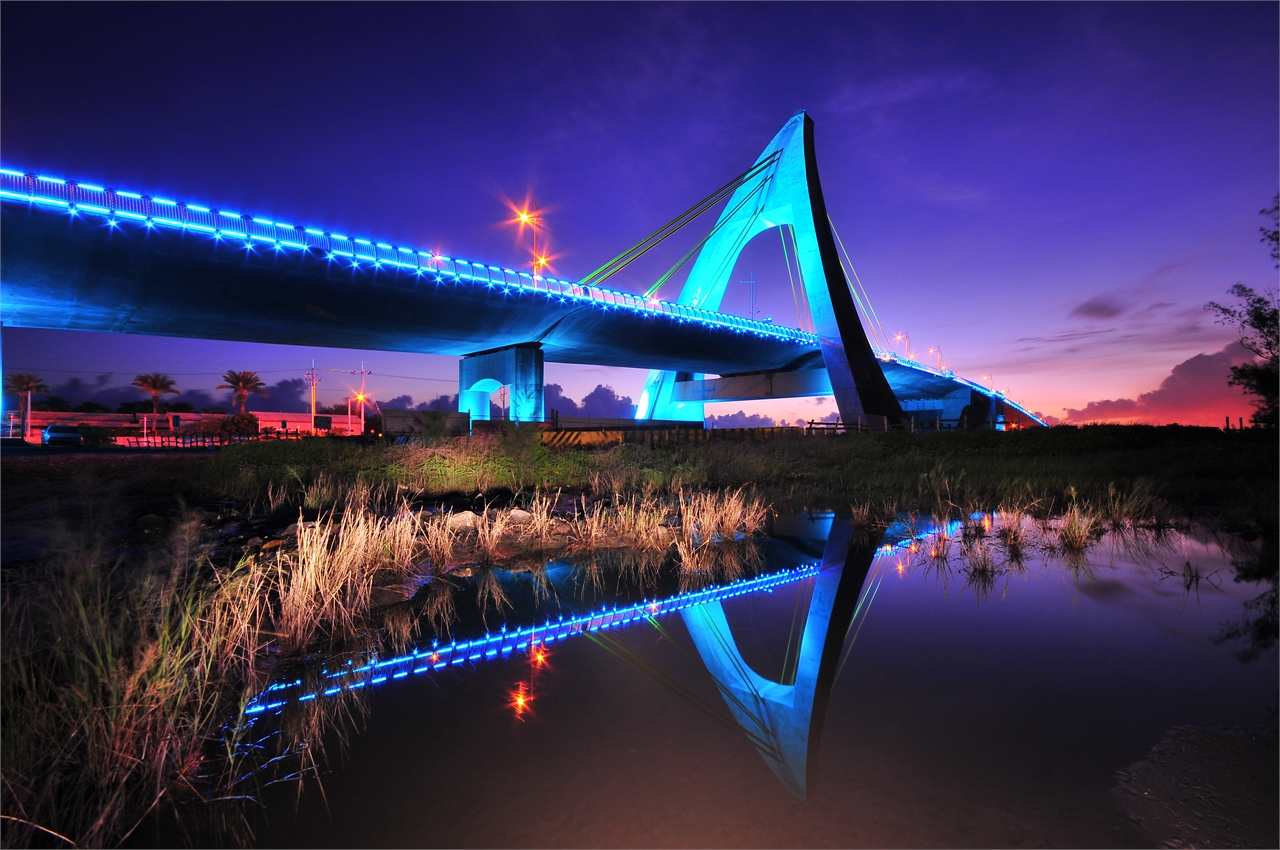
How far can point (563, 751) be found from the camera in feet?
8.36

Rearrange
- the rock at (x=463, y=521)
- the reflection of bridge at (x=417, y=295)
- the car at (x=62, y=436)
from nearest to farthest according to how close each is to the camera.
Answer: the rock at (x=463, y=521), the reflection of bridge at (x=417, y=295), the car at (x=62, y=436)

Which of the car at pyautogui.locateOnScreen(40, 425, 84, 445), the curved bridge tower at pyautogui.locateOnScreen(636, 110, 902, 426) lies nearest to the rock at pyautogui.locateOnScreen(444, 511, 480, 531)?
the car at pyautogui.locateOnScreen(40, 425, 84, 445)

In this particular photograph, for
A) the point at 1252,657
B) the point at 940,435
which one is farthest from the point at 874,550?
the point at 940,435

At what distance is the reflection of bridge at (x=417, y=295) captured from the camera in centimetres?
1975

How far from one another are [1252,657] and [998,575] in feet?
6.24

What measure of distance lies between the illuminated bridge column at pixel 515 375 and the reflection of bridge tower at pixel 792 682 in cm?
2767

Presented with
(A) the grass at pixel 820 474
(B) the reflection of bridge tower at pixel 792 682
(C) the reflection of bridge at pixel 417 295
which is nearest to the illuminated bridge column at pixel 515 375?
(C) the reflection of bridge at pixel 417 295

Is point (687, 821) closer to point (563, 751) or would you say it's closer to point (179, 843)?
point (563, 751)

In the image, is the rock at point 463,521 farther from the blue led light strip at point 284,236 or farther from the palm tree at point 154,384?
the palm tree at point 154,384

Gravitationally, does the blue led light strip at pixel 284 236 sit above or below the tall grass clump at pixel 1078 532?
above

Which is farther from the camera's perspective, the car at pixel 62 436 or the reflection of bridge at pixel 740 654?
the car at pixel 62 436

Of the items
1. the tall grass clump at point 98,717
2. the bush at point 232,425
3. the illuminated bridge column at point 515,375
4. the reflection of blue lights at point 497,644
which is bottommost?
the reflection of blue lights at point 497,644

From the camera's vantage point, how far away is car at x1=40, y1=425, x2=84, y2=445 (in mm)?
21541

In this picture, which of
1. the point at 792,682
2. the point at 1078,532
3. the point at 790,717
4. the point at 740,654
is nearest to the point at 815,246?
the point at 1078,532
